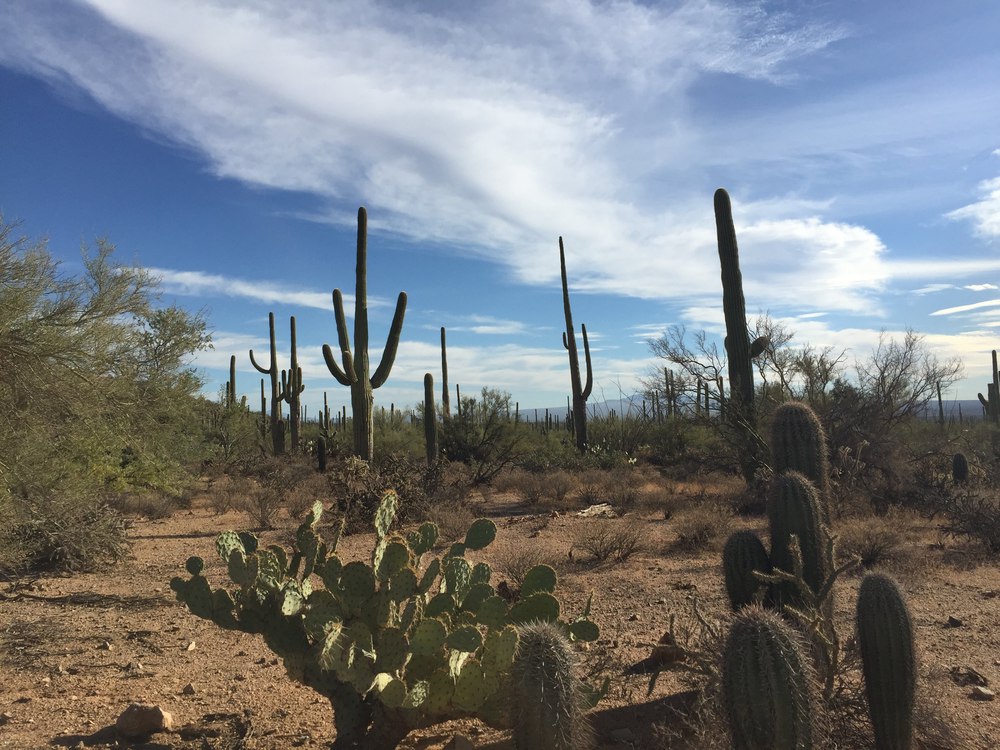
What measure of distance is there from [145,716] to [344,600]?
1.44 meters

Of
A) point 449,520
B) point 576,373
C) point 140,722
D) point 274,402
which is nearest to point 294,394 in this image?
point 274,402

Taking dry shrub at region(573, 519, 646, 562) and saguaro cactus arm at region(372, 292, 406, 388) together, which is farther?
saguaro cactus arm at region(372, 292, 406, 388)

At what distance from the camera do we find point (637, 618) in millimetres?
6570

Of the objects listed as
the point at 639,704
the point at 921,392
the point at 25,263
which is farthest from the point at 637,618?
the point at 921,392

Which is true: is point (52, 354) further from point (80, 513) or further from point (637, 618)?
point (637, 618)

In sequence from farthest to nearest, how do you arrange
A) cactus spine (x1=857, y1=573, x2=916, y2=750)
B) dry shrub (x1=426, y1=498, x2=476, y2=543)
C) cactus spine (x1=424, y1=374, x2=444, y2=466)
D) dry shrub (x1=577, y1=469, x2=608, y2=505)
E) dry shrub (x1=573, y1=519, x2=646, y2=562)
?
cactus spine (x1=424, y1=374, x2=444, y2=466) < dry shrub (x1=577, y1=469, x2=608, y2=505) < dry shrub (x1=426, y1=498, x2=476, y2=543) < dry shrub (x1=573, y1=519, x2=646, y2=562) < cactus spine (x1=857, y1=573, x2=916, y2=750)

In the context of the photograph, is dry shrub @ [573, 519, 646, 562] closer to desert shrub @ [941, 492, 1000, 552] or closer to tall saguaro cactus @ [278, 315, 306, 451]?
desert shrub @ [941, 492, 1000, 552]

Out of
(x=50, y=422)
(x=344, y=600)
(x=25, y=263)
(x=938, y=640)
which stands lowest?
(x=938, y=640)

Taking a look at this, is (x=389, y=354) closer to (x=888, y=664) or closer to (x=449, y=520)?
(x=449, y=520)

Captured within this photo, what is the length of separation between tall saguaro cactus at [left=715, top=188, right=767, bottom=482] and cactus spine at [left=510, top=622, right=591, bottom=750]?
1123 centimetres

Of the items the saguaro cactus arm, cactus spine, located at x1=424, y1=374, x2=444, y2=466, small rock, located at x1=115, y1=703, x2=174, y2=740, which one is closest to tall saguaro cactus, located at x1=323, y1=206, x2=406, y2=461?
the saguaro cactus arm

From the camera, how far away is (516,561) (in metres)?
7.95

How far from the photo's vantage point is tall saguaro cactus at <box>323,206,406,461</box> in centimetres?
1552

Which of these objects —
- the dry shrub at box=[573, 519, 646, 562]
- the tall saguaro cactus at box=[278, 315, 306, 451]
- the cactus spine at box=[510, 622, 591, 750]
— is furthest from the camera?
the tall saguaro cactus at box=[278, 315, 306, 451]
